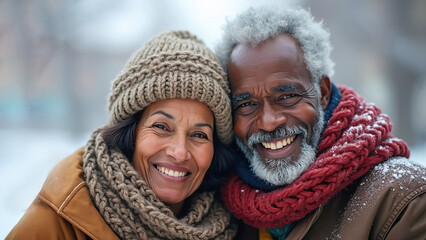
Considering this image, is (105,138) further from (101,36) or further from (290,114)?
(101,36)

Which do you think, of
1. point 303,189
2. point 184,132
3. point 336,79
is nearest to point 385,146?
point 303,189

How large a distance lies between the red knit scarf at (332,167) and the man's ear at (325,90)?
0.14 m

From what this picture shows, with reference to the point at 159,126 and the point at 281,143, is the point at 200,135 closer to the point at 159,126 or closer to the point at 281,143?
the point at 159,126

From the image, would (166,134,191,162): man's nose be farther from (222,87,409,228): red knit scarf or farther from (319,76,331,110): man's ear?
(319,76,331,110): man's ear

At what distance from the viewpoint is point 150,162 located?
8.00ft

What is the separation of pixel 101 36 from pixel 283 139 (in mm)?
8490

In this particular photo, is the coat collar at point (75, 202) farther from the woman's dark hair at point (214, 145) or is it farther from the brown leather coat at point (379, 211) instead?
the brown leather coat at point (379, 211)

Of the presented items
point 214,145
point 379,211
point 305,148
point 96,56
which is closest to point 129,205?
point 214,145

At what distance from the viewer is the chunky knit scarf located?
2.20 m

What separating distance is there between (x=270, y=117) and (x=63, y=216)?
4.35ft

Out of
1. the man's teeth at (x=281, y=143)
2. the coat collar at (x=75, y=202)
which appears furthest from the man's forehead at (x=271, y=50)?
the coat collar at (x=75, y=202)

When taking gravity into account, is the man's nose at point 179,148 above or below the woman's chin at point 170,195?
above

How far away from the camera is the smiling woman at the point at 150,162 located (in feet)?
7.09

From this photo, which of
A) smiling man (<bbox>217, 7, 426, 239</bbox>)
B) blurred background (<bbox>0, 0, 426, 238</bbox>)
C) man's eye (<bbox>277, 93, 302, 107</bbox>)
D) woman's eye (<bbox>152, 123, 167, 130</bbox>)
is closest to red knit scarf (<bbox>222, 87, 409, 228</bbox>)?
smiling man (<bbox>217, 7, 426, 239</bbox>)
